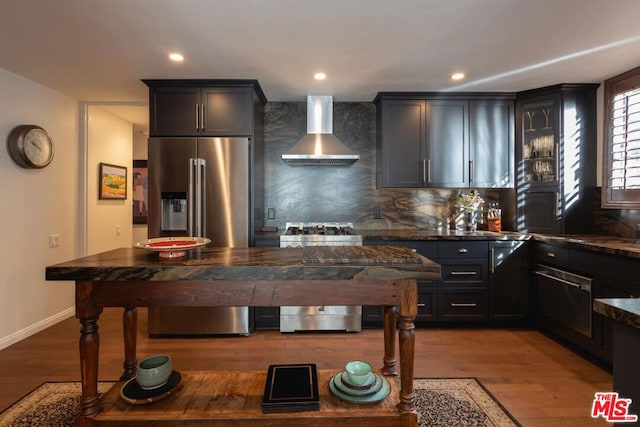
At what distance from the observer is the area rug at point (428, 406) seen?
73.6 inches

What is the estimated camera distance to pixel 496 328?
327cm

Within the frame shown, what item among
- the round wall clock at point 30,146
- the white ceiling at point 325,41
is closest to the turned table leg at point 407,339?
the white ceiling at point 325,41

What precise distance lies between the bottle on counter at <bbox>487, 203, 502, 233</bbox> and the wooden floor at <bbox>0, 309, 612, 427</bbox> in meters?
1.11

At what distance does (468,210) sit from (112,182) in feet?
14.9

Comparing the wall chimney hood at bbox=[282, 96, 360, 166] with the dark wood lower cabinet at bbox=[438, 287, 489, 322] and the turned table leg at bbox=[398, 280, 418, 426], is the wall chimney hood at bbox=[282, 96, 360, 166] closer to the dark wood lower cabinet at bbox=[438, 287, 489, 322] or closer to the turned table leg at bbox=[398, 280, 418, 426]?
the dark wood lower cabinet at bbox=[438, 287, 489, 322]

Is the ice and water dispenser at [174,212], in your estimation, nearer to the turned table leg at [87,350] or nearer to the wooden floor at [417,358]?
the wooden floor at [417,358]

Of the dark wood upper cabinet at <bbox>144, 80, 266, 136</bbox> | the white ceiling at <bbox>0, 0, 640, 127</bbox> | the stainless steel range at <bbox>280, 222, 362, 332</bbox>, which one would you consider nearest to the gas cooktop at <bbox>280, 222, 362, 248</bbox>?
the stainless steel range at <bbox>280, 222, 362, 332</bbox>

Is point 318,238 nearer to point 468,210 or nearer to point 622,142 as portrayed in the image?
point 468,210

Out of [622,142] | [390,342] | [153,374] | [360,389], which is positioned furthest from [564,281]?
[153,374]

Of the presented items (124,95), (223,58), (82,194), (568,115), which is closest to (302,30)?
(223,58)

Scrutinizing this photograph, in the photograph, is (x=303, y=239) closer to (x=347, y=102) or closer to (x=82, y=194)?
(x=347, y=102)

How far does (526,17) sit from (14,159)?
446 centimetres

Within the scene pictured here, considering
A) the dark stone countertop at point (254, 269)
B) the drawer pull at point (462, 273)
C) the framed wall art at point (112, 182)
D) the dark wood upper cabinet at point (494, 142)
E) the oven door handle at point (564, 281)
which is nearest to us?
the dark stone countertop at point (254, 269)

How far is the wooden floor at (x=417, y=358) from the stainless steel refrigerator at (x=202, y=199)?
157mm
